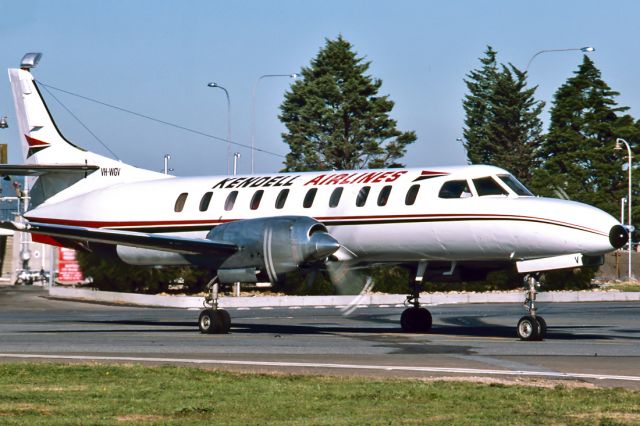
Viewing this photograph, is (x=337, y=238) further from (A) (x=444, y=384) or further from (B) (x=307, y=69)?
(B) (x=307, y=69)

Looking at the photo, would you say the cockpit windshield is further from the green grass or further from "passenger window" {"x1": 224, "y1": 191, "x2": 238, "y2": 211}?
the green grass

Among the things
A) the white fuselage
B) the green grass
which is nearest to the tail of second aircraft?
the white fuselage

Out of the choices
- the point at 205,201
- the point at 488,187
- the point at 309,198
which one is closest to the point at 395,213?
the point at 488,187

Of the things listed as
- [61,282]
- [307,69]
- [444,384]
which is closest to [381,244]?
[444,384]

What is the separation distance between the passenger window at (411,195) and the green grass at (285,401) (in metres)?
9.55

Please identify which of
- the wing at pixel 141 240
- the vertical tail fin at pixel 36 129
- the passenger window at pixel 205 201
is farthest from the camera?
the vertical tail fin at pixel 36 129

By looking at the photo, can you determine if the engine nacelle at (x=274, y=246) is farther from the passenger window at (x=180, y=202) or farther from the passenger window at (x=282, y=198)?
the passenger window at (x=180, y=202)

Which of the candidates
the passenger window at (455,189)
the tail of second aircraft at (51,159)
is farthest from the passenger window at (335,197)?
the tail of second aircraft at (51,159)

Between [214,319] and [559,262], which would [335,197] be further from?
[559,262]

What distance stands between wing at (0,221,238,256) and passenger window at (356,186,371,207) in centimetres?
303

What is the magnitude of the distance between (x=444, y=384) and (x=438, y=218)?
9.66m

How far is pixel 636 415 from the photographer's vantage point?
11.6 m

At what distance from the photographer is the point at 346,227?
24750 millimetres

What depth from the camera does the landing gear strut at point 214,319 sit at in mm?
25172
